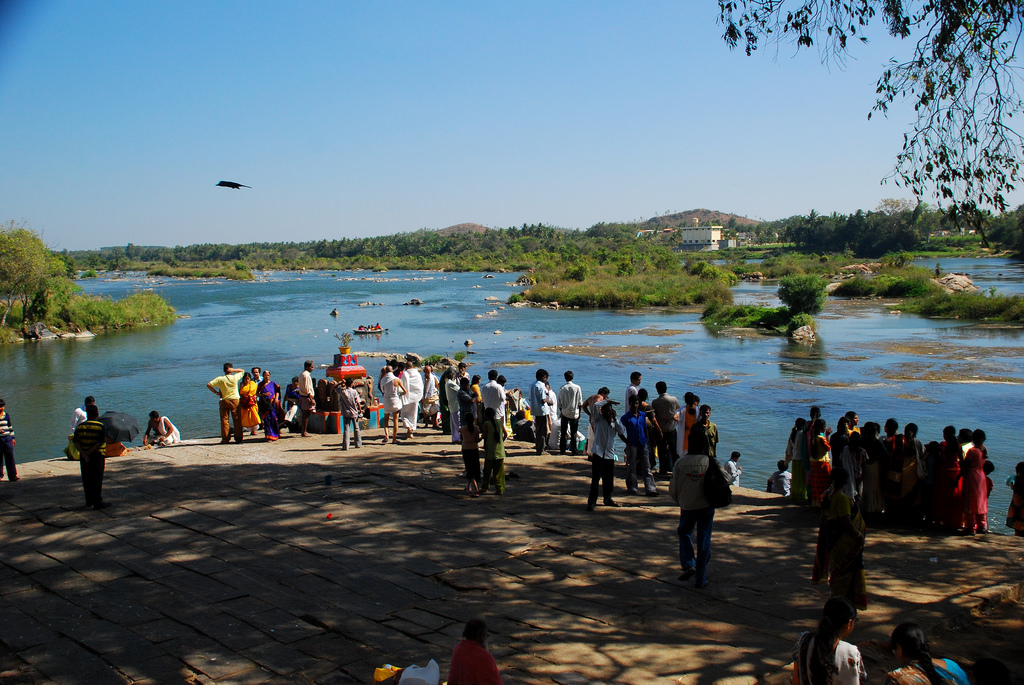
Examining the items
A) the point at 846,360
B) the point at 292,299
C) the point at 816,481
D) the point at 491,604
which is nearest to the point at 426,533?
the point at 491,604

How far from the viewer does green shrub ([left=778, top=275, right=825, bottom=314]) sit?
Result: 4553 centimetres

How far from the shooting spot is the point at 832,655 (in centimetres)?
402

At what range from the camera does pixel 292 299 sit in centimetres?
7562

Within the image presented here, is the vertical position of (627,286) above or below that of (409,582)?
above

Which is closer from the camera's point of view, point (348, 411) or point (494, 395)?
point (494, 395)

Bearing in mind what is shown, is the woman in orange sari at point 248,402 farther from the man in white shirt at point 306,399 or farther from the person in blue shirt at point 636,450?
the person in blue shirt at point 636,450

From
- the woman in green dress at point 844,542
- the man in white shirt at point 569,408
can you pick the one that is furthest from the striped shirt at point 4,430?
the woman in green dress at point 844,542

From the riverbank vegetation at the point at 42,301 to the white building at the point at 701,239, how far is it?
452ft

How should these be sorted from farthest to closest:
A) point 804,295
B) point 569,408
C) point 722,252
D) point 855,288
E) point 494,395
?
point 722,252 < point 855,288 < point 804,295 < point 569,408 < point 494,395

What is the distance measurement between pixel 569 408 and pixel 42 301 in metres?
45.3

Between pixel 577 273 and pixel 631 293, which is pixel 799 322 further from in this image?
pixel 577 273

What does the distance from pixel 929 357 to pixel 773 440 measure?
16.9 metres

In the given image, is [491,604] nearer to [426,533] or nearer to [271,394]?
[426,533]

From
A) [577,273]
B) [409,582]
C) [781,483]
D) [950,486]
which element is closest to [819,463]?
[950,486]
